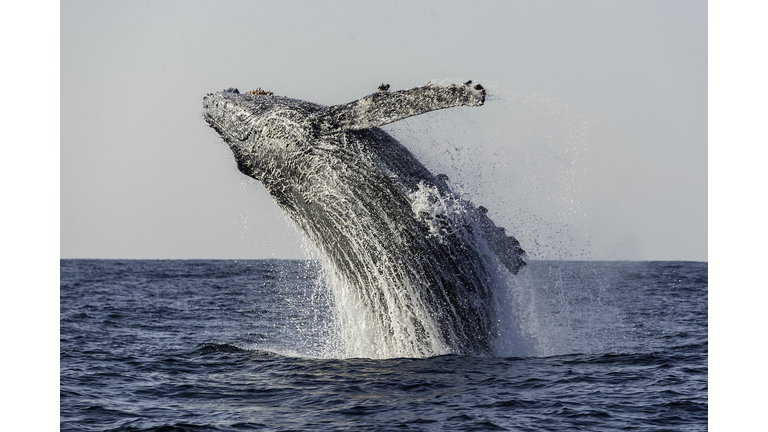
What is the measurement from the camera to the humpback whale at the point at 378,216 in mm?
9953

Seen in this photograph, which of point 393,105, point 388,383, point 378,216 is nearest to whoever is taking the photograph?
point 393,105

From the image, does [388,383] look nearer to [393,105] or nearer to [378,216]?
[378,216]

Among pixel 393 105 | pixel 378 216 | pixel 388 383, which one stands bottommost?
pixel 388 383

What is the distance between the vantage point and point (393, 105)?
9.12 meters

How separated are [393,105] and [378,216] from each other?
1836 millimetres

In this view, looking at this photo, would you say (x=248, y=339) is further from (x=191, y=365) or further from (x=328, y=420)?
(x=328, y=420)

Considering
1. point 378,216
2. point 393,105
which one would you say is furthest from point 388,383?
point 393,105

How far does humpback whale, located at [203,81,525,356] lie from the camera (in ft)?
32.7

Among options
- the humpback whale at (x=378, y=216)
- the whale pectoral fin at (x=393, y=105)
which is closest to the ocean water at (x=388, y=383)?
the humpback whale at (x=378, y=216)

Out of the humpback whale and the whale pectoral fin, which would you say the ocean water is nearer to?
the humpback whale

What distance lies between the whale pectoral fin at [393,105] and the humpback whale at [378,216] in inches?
0.9

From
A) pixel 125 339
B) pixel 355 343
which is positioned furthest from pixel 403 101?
pixel 125 339

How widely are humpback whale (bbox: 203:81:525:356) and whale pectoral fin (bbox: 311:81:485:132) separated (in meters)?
0.02

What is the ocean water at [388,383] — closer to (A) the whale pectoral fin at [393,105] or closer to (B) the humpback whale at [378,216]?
(B) the humpback whale at [378,216]
